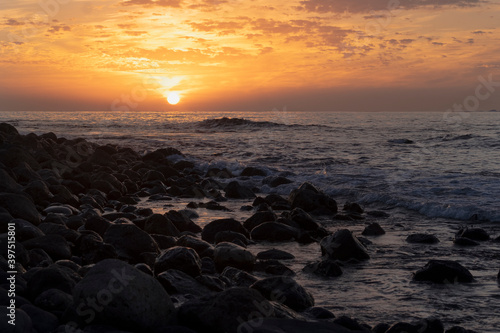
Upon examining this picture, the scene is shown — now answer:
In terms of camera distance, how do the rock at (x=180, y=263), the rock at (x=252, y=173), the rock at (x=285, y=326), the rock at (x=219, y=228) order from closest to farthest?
the rock at (x=285, y=326), the rock at (x=180, y=263), the rock at (x=219, y=228), the rock at (x=252, y=173)

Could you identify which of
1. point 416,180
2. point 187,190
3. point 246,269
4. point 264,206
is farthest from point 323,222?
Result: point 416,180

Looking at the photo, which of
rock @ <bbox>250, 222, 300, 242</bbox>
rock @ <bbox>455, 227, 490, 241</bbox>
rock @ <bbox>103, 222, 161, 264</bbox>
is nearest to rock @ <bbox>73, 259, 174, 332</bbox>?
rock @ <bbox>103, 222, 161, 264</bbox>

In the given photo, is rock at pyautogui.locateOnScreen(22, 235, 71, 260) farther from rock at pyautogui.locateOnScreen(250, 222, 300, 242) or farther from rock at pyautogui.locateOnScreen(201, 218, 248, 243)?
rock at pyautogui.locateOnScreen(250, 222, 300, 242)

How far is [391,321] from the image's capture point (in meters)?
4.82

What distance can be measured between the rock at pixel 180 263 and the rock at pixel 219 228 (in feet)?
7.43

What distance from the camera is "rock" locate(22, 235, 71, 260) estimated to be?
6.16m

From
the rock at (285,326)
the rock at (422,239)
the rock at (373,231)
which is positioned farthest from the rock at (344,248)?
the rock at (285,326)

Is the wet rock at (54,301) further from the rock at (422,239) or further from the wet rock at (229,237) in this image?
the rock at (422,239)

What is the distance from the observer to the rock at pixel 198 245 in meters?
7.00

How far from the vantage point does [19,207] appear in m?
7.63

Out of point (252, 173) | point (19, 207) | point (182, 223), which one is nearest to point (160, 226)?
point (182, 223)

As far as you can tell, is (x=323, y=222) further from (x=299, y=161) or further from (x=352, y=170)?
(x=299, y=161)

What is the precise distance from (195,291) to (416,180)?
1132 centimetres

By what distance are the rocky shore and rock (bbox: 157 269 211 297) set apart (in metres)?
0.02
